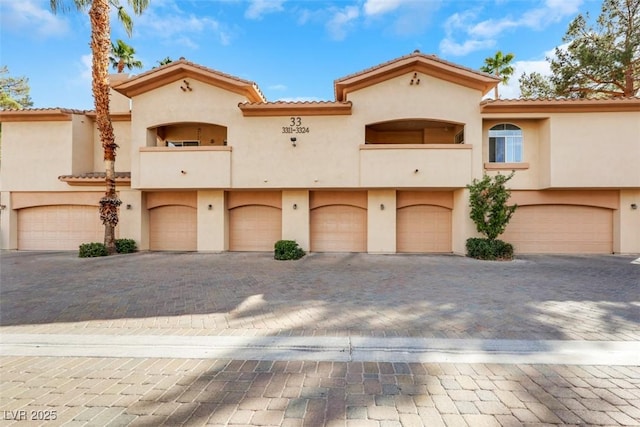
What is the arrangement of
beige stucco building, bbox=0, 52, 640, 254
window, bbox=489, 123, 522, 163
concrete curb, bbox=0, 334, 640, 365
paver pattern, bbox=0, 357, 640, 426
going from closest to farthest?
paver pattern, bbox=0, 357, 640, 426 → concrete curb, bbox=0, 334, 640, 365 → beige stucco building, bbox=0, 52, 640, 254 → window, bbox=489, 123, 522, 163

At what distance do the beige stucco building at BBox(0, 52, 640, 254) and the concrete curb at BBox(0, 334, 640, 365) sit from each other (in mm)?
9139

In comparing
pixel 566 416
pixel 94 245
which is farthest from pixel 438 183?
pixel 94 245

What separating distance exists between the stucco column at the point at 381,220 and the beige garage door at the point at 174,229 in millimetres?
8837

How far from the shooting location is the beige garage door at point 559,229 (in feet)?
45.1

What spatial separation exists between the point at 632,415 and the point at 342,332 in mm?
3468

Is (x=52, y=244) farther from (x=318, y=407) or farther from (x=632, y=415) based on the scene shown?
(x=632, y=415)

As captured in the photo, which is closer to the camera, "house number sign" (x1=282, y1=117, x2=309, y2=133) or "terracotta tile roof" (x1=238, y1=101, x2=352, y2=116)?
"terracotta tile roof" (x1=238, y1=101, x2=352, y2=116)

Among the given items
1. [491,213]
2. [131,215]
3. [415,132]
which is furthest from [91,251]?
[491,213]

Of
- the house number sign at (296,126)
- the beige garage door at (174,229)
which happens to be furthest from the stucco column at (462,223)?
the beige garage door at (174,229)

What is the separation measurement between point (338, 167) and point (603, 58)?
674 inches

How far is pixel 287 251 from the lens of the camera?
12398 millimetres

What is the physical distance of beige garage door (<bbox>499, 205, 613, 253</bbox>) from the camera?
45.1 feet

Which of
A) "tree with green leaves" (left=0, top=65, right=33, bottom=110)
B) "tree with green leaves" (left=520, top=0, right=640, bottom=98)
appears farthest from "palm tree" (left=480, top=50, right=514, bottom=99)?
"tree with green leaves" (left=0, top=65, right=33, bottom=110)

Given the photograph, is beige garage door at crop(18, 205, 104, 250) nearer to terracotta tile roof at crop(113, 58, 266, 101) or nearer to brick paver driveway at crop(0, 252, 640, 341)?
brick paver driveway at crop(0, 252, 640, 341)
